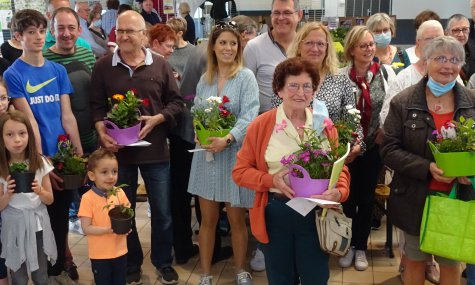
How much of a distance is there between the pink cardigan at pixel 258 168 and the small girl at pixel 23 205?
113 centimetres

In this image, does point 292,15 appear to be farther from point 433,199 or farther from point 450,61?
point 433,199

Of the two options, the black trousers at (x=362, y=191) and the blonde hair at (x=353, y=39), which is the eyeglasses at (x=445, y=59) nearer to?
the blonde hair at (x=353, y=39)

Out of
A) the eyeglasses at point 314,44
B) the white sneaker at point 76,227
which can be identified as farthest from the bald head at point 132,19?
the white sneaker at point 76,227

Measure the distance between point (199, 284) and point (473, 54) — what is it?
2763mm

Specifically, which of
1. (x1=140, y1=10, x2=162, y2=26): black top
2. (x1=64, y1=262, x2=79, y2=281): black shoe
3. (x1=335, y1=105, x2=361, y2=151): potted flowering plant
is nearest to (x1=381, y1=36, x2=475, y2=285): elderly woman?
(x1=335, y1=105, x2=361, y2=151): potted flowering plant

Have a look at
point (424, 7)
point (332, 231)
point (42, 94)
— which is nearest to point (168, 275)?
point (42, 94)

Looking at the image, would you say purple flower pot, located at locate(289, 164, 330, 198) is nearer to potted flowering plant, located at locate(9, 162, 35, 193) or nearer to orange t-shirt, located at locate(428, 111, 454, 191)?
orange t-shirt, located at locate(428, 111, 454, 191)

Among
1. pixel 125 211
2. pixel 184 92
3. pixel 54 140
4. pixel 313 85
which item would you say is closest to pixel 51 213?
pixel 54 140

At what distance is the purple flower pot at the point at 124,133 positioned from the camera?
2951 millimetres

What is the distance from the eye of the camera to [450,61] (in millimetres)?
2490

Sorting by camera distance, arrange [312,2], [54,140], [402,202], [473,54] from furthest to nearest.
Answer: [312,2] < [473,54] < [54,140] < [402,202]

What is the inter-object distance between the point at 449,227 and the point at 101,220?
1.76 m

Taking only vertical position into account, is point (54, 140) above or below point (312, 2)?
below

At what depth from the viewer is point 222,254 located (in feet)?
12.4
